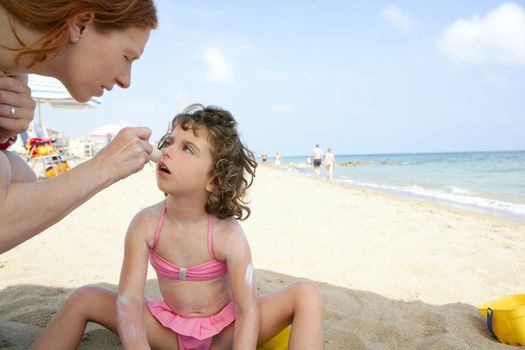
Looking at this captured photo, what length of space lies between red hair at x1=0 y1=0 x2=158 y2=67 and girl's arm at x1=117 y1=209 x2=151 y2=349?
87 cm

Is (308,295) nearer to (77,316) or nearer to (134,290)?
(134,290)

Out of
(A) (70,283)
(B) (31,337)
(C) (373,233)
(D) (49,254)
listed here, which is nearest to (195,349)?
(B) (31,337)

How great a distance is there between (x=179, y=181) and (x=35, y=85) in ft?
26.2

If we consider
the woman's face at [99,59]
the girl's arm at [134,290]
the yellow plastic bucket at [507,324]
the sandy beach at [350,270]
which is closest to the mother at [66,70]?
the woman's face at [99,59]

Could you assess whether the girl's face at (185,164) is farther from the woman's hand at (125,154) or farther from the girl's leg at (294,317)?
the girl's leg at (294,317)

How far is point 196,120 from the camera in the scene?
218 cm

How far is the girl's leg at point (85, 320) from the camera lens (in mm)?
2115

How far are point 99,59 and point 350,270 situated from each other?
308 centimetres

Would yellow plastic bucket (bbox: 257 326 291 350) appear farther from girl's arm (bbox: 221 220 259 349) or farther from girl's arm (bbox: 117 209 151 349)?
girl's arm (bbox: 117 209 151 349)

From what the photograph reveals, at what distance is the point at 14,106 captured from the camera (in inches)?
70.1

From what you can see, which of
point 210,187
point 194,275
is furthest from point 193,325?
point 210,187

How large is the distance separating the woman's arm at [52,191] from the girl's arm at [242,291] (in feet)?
1.98

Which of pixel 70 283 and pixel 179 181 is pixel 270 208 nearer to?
pixel 70 283

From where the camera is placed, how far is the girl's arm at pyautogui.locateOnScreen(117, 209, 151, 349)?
198 centimetres
